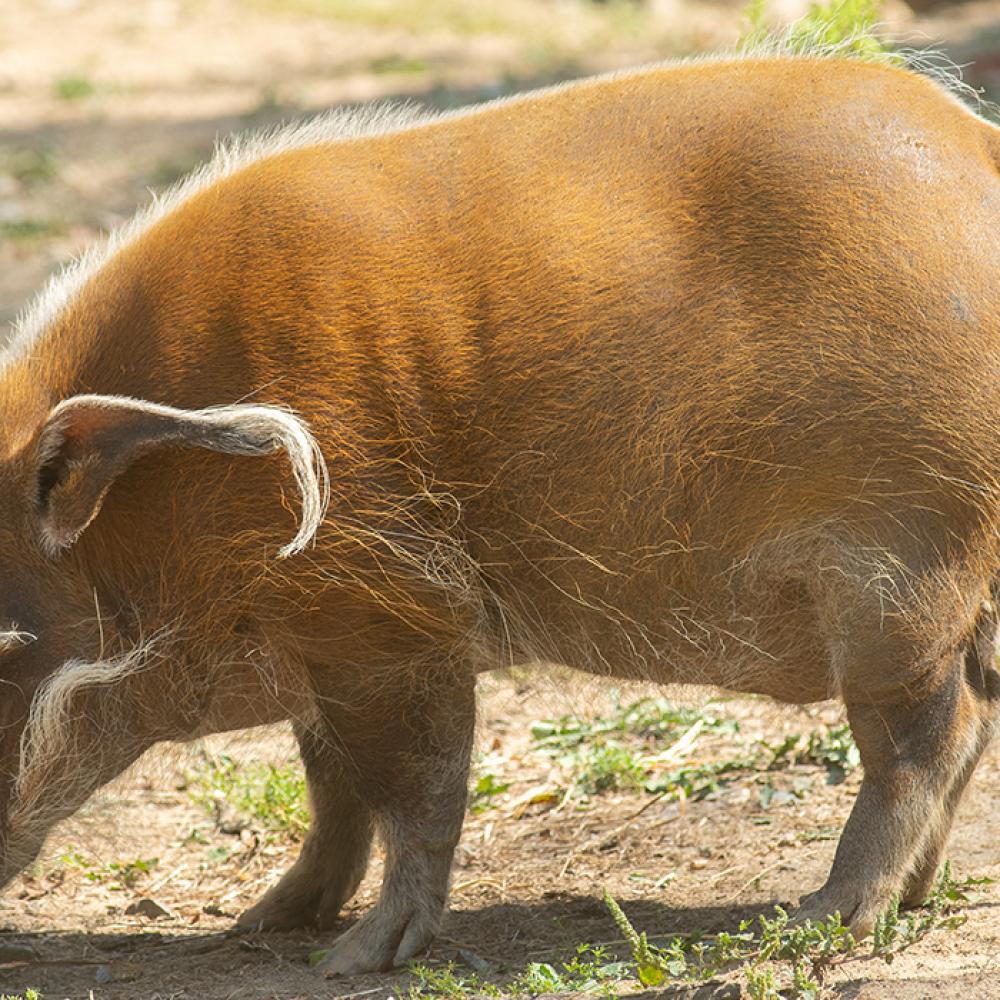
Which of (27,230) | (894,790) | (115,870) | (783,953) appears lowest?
(115,870)

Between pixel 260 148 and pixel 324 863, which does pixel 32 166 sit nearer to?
pixel 260 148

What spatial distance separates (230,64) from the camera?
10953 mm

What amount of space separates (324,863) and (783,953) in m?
1.17

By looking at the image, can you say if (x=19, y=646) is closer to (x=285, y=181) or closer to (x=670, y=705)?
(x=285, y=181)

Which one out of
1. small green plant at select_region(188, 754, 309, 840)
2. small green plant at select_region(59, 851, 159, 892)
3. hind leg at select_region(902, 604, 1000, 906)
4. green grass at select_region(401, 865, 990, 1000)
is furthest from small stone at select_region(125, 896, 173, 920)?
hind leg at select_region(902, 604, 1000, 906)

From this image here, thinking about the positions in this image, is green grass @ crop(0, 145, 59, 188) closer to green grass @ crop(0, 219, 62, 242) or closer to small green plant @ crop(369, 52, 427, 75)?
green grass @ crop(0, 219, 62, 242)

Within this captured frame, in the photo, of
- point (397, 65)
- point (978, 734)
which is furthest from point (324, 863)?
point (397, 65)

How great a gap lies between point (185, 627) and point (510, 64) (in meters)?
7.76

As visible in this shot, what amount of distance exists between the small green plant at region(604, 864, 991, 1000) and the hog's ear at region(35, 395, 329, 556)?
89 centimetres

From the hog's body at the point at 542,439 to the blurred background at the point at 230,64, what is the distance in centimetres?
370

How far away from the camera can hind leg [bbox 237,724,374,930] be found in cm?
361

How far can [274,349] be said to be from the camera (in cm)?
305

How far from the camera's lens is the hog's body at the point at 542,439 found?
9.71 ft

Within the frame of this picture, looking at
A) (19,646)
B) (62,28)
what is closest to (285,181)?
(19,646)
